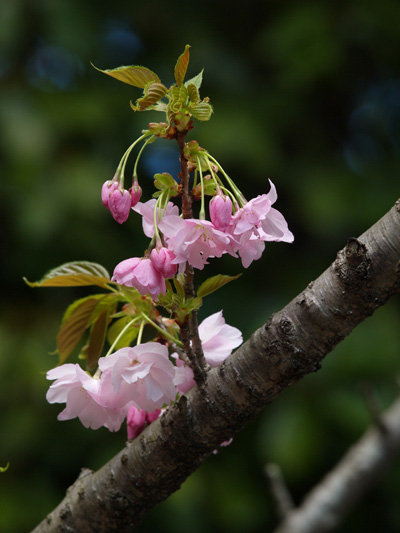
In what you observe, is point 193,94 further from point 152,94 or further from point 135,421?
point 135,421

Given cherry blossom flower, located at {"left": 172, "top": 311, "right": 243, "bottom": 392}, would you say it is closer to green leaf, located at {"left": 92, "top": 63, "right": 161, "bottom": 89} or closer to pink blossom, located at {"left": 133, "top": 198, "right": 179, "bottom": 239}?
pink blossom, located at {"left": 133, "top": 198, "right": 179, "bottom": 239}

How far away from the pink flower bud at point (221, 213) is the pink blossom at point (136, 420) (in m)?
0.23

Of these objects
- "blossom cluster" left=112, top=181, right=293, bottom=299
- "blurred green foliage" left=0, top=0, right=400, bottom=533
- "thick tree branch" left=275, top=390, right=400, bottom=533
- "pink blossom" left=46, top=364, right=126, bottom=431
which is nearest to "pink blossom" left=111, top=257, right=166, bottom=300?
"blossom cluster" left=112, top=181, right=293, bottom=299

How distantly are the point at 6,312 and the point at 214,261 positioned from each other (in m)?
0.66

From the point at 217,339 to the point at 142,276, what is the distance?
15 cm

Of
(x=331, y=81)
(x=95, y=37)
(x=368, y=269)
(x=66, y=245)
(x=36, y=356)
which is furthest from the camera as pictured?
(x=331, y=81)

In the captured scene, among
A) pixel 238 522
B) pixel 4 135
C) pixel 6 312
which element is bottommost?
pixel 238 522

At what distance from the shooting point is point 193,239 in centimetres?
53

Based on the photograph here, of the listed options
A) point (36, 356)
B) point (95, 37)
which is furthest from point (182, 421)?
point (95, 37)

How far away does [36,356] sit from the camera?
68.2 inches

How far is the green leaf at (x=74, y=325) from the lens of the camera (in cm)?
68

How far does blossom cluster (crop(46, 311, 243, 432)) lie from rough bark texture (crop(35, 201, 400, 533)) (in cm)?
3

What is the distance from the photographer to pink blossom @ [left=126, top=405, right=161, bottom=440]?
0.67m

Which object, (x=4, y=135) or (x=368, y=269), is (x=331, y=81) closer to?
(x=4, y=135)
